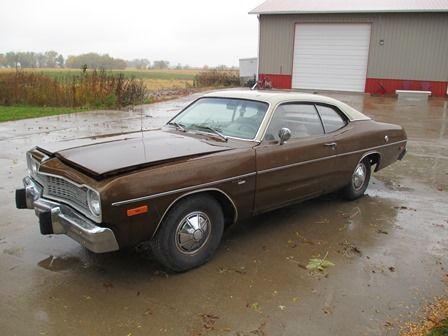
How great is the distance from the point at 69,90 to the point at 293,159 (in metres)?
13.4

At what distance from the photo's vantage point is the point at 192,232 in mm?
3564

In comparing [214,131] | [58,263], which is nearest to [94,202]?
[58,263]

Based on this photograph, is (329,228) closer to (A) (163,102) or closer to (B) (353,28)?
(A) (163,102)

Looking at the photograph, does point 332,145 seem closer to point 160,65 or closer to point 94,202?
point 94,202

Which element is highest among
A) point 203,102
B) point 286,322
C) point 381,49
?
point 381,49

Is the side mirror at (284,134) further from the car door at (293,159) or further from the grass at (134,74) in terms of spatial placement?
the grass at (134,74)

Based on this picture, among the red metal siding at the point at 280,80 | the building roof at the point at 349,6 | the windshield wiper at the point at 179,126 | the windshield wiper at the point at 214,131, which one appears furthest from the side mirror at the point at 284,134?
the red metal siding at the point at 280,80

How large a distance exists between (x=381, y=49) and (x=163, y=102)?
36.2ft

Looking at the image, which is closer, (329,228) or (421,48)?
(329,228)

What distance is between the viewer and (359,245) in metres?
4.23

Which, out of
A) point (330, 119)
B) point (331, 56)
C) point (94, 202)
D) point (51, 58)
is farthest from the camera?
point (51, 58)

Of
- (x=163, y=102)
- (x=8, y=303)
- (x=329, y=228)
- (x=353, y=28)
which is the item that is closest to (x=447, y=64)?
(x=353, y=28)

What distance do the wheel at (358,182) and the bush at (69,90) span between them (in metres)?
11.6

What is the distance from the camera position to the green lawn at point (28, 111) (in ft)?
40.5
